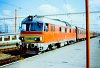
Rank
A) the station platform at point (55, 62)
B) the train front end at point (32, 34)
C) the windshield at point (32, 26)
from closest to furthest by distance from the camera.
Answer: the station platform at point (55, 62) < the train front end at point (32, 34) < the windshield at point (32, 26)

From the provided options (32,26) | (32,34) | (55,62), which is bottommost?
(55,62)

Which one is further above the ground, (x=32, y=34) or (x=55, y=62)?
(x=32, y=34)

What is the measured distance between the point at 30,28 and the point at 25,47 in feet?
5.83

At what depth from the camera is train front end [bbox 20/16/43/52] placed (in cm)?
1768

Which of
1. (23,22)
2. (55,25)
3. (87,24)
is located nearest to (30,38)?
(23,22)

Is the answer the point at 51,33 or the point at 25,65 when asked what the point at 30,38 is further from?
the point at 25,65

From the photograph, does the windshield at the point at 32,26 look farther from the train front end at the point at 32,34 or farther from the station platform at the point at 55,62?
the station platform at the point at 55,62

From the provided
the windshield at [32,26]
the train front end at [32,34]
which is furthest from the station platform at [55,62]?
the windshield at [32,26]

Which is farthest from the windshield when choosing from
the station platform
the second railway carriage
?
the station platform

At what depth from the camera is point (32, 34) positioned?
18125 mm

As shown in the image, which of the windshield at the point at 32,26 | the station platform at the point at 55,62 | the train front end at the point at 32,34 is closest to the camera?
the station platform at the point at 55,62

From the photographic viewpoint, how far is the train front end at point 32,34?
17.7 metres

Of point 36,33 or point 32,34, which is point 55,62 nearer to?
point 36,33

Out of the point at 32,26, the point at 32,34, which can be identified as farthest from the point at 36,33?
the point at 32,26
